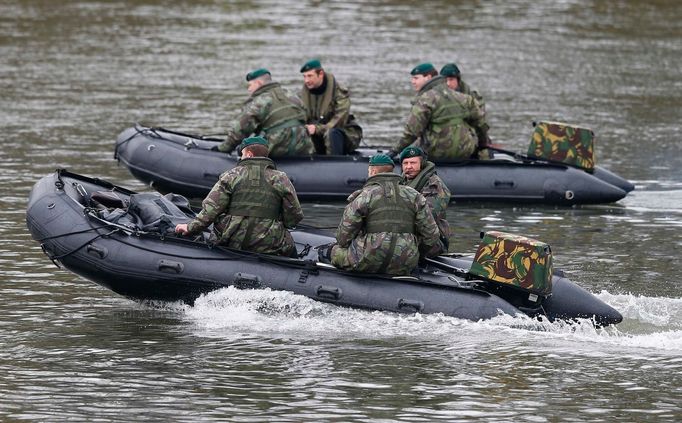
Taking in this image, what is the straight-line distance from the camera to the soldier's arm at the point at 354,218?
41.3 ft

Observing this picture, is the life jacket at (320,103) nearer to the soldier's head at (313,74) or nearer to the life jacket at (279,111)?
the soldier's head at (313,74)

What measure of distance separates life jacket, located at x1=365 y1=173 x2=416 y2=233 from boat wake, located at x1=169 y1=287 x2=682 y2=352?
0.74m

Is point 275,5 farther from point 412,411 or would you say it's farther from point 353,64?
point 412,411

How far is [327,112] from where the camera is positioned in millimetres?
18641

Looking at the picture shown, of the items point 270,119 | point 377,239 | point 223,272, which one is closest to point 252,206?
point 223,272

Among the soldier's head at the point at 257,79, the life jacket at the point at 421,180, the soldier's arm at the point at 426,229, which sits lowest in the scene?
the soldier's arm at the point at 426,229

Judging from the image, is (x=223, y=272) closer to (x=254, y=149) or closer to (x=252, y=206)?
(x=252, y=206)

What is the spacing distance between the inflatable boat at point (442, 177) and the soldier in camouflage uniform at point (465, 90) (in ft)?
1.01

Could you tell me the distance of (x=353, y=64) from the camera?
1226 inches

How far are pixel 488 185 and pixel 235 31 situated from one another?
62.7ft

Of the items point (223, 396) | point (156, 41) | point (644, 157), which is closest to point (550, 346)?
point (223, 396)

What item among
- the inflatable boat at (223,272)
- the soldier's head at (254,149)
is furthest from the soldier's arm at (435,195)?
the soldier's head at (254,149)

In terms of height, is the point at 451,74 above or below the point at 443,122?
above

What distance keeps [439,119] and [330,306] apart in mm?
5676
